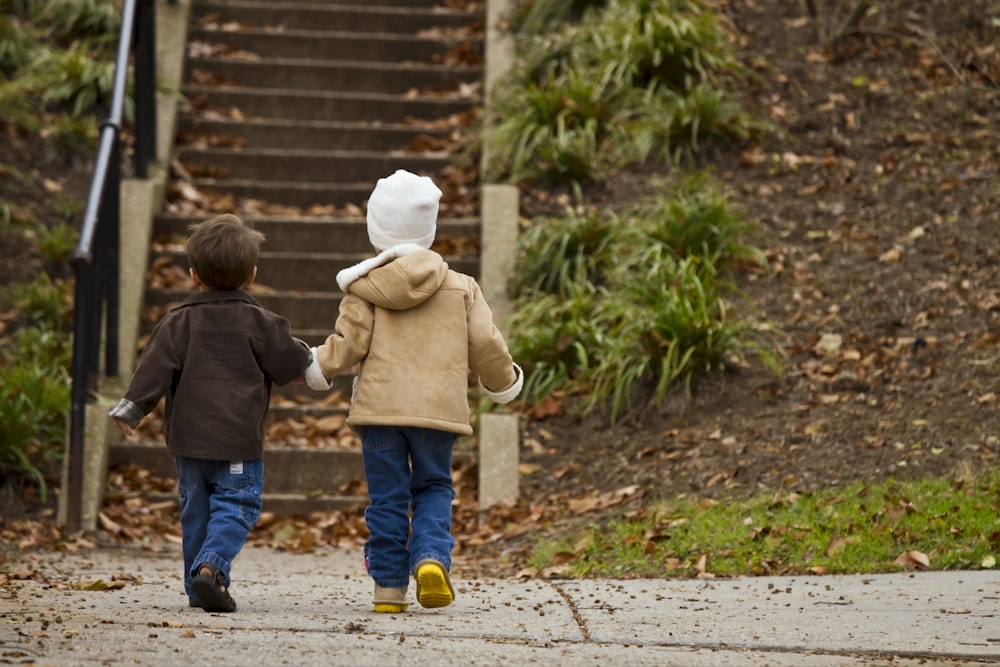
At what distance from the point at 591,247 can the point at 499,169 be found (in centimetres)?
106

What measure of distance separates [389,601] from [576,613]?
56 cm

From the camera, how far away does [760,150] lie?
26.5ft

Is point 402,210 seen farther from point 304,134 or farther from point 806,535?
point 304,134

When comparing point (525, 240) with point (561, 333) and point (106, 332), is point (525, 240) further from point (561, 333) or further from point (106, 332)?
point (106, 332)

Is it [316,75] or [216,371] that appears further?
[316,75]

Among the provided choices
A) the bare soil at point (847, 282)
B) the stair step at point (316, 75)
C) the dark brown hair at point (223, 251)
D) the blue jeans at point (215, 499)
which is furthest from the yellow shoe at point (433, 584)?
the stair step at point (316, 75)

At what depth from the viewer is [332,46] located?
9.47 metres

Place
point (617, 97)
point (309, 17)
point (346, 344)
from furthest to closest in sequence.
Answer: point (309, 17) < point (617, 97) < point (346, 344)

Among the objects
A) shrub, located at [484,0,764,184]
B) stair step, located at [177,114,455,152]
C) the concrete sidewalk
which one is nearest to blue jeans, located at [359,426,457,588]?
the concrete sidewalk

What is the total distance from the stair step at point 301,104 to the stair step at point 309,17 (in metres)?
1.01

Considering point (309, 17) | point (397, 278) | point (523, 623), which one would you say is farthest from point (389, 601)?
point (309, 17)

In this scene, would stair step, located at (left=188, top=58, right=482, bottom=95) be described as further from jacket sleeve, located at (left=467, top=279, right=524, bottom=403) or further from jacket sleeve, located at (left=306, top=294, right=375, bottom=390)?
jacket sleeve, located at (left=306, top=294, right=375, bottom=390)

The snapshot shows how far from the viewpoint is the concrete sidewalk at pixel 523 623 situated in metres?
2.99

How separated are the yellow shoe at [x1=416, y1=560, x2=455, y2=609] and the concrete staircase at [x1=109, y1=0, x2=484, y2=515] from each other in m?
2.62
